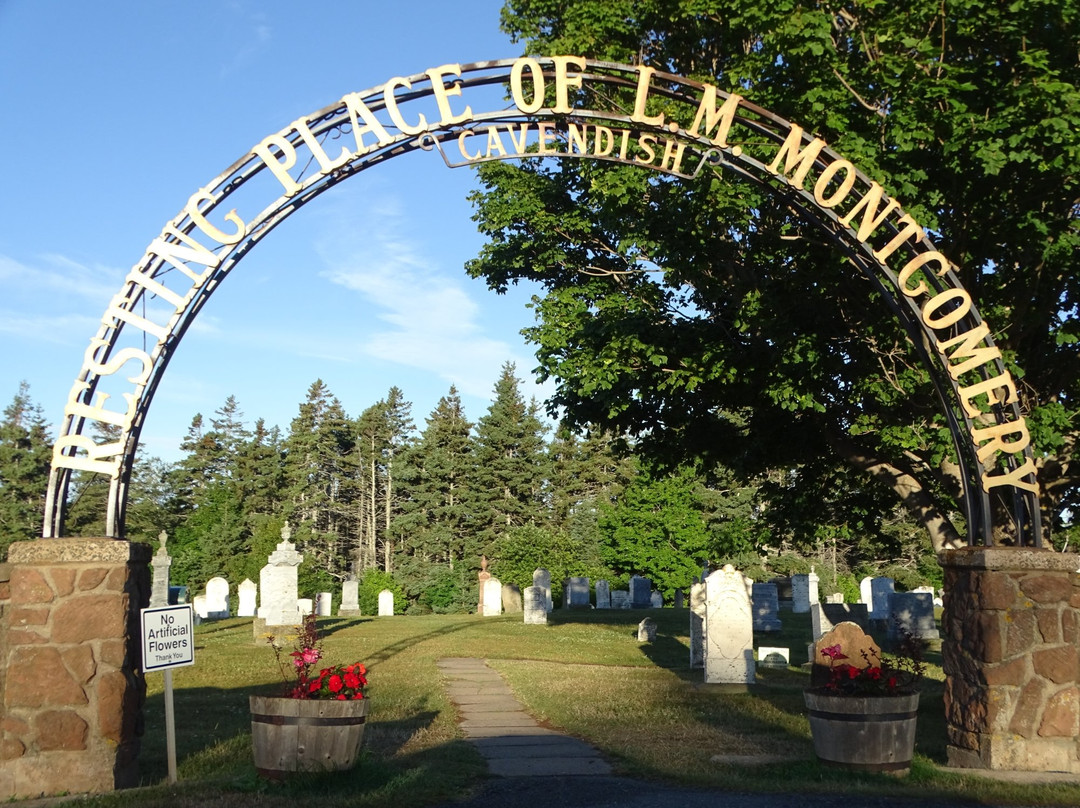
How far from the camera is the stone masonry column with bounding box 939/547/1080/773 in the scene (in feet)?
28.4

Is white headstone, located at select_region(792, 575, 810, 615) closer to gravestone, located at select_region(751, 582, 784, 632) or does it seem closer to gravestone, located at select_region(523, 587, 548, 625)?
gravestone, located at select_region(751, 582, 784, 632)

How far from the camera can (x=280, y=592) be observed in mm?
23531

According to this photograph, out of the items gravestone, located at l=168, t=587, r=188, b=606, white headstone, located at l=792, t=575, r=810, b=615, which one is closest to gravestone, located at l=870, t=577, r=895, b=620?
white headstone, located at l=792, t=575, r=810, b=615

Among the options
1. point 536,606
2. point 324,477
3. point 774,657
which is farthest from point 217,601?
point 324,477

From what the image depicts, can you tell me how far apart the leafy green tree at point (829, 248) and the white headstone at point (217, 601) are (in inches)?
885

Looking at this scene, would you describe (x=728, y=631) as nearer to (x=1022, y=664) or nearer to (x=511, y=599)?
(x=1022, y=664)

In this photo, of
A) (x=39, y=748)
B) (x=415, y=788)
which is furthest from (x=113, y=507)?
(x=415, y=788)

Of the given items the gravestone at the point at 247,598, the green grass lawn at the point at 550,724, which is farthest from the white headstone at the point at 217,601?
the green grass lawn at the point at 550,724

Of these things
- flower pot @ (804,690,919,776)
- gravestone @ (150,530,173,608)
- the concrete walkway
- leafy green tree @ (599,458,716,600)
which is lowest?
the concrete walkway

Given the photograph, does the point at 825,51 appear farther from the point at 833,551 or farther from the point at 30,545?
the point at 833,551

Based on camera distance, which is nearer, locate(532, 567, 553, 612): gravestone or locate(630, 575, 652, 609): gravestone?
locate(532, 567, 553, 612): gravestone

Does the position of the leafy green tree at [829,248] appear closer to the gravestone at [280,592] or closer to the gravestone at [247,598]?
the gravestone at [280,592]

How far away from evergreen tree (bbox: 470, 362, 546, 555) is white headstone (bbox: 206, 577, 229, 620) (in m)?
26.3

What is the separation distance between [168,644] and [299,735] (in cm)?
133
